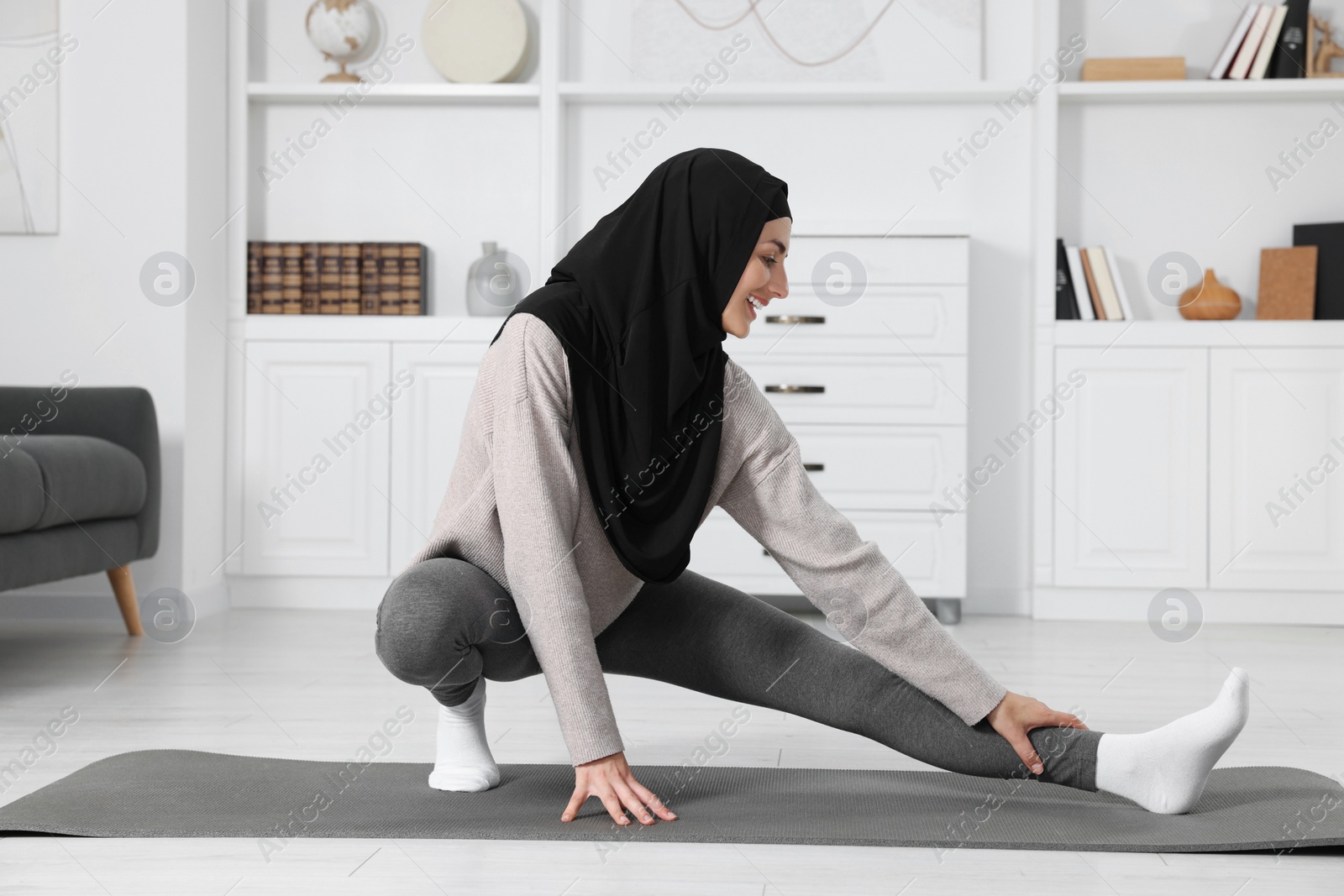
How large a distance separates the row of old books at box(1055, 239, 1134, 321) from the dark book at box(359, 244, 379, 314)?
2.09 metres

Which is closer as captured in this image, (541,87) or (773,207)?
(773,207)

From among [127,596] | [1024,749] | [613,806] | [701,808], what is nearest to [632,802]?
[613,806]

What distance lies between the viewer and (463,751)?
1.59m

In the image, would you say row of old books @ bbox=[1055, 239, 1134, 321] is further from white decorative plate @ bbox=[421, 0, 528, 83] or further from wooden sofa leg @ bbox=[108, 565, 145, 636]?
wooden sofa leg @ bbox=[108, 565, 145, 636]

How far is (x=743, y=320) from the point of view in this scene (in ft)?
4.94

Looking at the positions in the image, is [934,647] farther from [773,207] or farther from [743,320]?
[773,207]

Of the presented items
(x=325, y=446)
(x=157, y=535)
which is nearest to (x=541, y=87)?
(x=325, y=446)

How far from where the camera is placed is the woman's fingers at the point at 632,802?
132cm

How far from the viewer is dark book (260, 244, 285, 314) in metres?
3.66

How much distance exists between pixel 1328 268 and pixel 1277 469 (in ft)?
2.08

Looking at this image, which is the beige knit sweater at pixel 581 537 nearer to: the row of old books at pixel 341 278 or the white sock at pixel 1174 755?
the white sock at pixel 1174 755

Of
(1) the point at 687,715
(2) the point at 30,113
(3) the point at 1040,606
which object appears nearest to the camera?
(1) the point at 687,715

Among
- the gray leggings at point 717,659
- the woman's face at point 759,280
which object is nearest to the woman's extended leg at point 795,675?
the gray leggings at point 717,659

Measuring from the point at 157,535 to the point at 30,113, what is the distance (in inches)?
50.9
